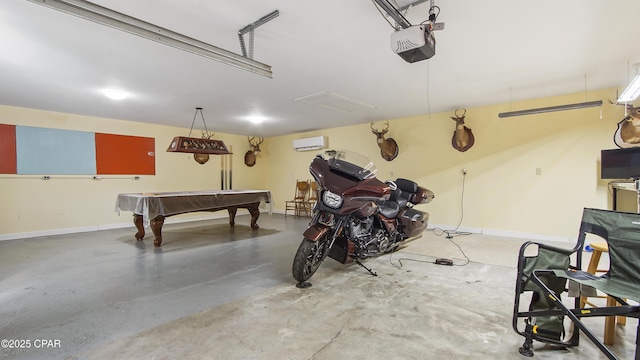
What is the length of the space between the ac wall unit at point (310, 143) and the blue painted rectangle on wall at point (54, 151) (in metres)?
4.75

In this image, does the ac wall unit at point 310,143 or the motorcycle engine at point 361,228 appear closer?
the motorcycle engine at point 361,228

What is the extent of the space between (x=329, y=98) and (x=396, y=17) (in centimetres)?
282

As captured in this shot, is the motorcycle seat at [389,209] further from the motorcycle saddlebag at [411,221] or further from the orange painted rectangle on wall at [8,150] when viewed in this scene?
the orange painted rectangle on wall at [8,150]

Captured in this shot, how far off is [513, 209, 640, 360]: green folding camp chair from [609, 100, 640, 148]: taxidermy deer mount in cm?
381

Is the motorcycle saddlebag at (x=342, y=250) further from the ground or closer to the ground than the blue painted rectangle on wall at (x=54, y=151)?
closer to the ground

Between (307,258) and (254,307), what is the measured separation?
0.62 m

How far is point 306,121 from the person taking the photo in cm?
687

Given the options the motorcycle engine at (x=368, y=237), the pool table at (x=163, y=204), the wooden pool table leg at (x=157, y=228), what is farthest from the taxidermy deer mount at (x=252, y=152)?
the motorcycle engine at (x=368, y=237)

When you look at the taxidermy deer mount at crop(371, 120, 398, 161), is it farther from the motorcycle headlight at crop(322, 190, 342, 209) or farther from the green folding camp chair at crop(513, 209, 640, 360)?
the green folding camp chair at crop(513, 209, 640, 360)

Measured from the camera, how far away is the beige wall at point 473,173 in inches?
183

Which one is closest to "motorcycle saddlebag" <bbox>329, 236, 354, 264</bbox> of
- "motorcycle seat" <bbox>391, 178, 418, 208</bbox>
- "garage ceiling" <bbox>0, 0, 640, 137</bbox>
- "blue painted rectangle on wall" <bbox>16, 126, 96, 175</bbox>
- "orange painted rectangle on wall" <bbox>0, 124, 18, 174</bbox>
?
"motorcycle seat" <bbox>391, 178, 418, 208</bbox>

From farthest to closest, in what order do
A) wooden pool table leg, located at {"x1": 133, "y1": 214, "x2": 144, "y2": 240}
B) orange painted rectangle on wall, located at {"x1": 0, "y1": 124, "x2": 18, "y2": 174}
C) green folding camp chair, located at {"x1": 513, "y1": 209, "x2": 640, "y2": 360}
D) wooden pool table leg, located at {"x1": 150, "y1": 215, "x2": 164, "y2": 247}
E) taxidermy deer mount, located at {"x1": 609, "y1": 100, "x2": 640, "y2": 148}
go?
orange painted rectangle on wall, located at {"x1": 0, "y1": 124, "x2": 18, "y2": 174} < wooden pool table leg, located at {"x1": 133, "y1": 214, "x2": 144, "y2": 240} < wooden pool table leg, located at {"x1": 150, "y1": 215, "x2": 164, "y2": 247} < taxidermy deer mount, located at {"x1": 609, "y1": 100, "x2": 640, "y2": 148} < green folding camp chair, located at {"x1": 513, "y1": 209, "x2": 640, "y2": 360}

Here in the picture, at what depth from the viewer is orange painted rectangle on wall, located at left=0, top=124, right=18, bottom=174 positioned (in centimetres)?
514

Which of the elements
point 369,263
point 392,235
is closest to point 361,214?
point 392,235
